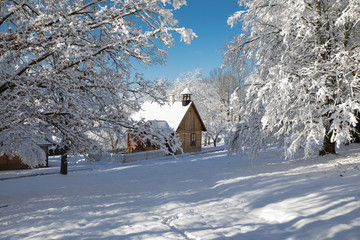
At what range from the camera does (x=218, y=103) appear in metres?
46.9

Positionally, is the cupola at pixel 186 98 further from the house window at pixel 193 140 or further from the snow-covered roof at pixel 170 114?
the house window at pixel 193 140

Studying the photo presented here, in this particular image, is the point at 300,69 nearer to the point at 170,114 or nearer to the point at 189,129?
the point at 170,114

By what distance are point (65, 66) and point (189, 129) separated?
2963 cm

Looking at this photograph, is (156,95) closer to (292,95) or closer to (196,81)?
(292,95)

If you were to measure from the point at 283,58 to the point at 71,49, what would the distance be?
9.25 metres

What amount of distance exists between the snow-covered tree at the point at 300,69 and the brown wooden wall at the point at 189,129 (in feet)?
67.8

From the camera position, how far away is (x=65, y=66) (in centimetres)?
547

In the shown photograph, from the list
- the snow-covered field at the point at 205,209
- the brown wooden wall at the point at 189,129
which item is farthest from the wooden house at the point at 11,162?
the brown wooden wall at the point at 189,129

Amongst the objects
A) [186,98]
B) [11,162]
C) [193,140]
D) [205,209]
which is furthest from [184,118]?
[205,209]

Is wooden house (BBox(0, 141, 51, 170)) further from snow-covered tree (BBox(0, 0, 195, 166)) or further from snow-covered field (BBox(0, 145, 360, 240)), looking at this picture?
snow-covered tree (BBox(0, 0, 195, 166))

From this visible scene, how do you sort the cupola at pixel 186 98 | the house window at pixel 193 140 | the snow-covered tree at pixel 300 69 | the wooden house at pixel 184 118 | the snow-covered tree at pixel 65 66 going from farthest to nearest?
the house window at pixel 193 140
the cupola at pixel 186 98
the wooden house at pixel 184 118
the snow-covered tree at pixel 300 69
the snow-covered tree at pixel 65 66

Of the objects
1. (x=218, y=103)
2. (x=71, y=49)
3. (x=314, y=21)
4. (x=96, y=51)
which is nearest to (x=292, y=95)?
(x=314, y=21)

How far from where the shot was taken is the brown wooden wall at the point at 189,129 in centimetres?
3378

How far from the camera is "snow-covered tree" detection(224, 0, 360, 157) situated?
913 cm
